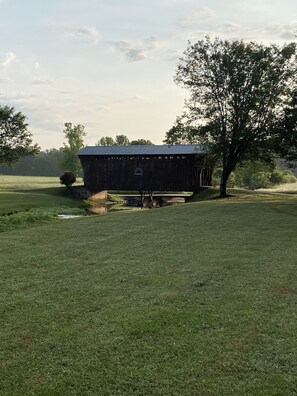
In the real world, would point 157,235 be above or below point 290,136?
below

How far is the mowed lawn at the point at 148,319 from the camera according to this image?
4523 mm

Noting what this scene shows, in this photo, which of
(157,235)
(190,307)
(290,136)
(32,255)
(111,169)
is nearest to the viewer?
(190,307)

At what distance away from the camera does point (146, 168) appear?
46.8m

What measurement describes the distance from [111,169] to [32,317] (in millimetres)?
42525

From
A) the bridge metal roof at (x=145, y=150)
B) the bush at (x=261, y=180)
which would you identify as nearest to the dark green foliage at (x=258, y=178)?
the bush at (x=261, y=180)

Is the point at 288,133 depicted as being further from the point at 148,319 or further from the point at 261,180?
the point at 261,180

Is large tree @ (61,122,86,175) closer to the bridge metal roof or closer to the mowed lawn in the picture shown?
the bridge metal roof

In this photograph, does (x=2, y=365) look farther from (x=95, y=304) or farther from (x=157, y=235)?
(x=157, y=235)

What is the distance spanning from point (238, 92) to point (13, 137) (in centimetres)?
2626

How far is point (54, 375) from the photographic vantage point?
15.1 feet

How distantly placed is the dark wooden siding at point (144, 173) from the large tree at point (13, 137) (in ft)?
23.2

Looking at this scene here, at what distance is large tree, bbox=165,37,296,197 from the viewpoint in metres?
35.2

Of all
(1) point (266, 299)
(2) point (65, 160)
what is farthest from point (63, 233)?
(2) point (65, 160)

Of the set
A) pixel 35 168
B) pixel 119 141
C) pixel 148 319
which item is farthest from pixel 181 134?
pixel 35 168
